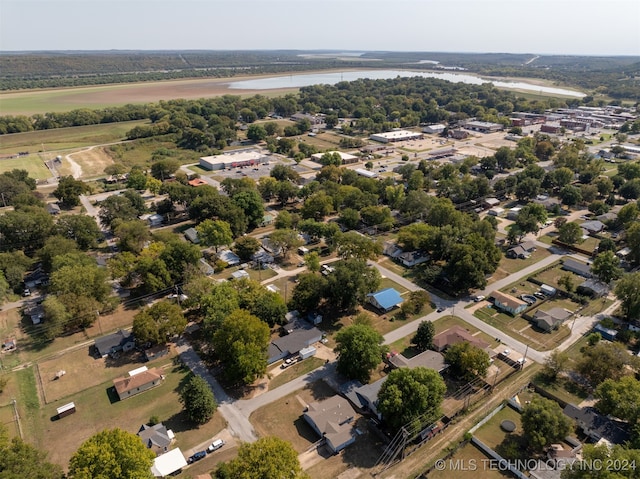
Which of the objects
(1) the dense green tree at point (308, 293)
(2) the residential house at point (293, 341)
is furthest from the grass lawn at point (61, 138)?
(2) the residential house at point (293, 341)

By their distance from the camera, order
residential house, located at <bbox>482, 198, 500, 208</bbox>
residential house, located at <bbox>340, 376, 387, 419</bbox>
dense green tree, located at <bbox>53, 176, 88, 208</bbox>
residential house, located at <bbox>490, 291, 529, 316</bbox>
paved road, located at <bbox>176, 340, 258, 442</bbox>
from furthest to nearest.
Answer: residential house, located at <bbox>482, 198, 500, 208</bbox> < dense green tree, located at <bbox>53, 176, 88, 208</bbox> < residential house, located at <bbox>490, 291, 529, 316</bbox> < residential house, located at <bbox>340, 376, 387, 419</bbox> < paved road, located at <bbox>176, 340, 258, 442</bbox>

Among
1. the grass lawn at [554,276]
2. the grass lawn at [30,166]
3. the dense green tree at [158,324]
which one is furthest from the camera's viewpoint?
the grass lawn at [30,166]

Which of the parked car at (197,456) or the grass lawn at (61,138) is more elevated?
the grass lawn at (61,138)

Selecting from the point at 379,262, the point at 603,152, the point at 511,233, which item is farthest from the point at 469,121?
the point at 379,262

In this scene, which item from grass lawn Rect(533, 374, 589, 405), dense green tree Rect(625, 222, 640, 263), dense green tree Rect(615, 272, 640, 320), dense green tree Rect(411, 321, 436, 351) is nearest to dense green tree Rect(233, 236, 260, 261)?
dense green tree Rect(411, 321, 436, 351)

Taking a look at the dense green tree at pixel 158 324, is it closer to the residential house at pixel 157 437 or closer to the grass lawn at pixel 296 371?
the residential house at pixel 157 437

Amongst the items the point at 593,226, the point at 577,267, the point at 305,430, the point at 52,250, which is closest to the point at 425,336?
the point at 305,430

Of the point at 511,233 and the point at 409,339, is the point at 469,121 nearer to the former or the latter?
the point at 511,233

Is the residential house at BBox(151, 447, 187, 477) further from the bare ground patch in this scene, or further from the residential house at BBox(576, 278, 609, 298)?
the bare ground patch
